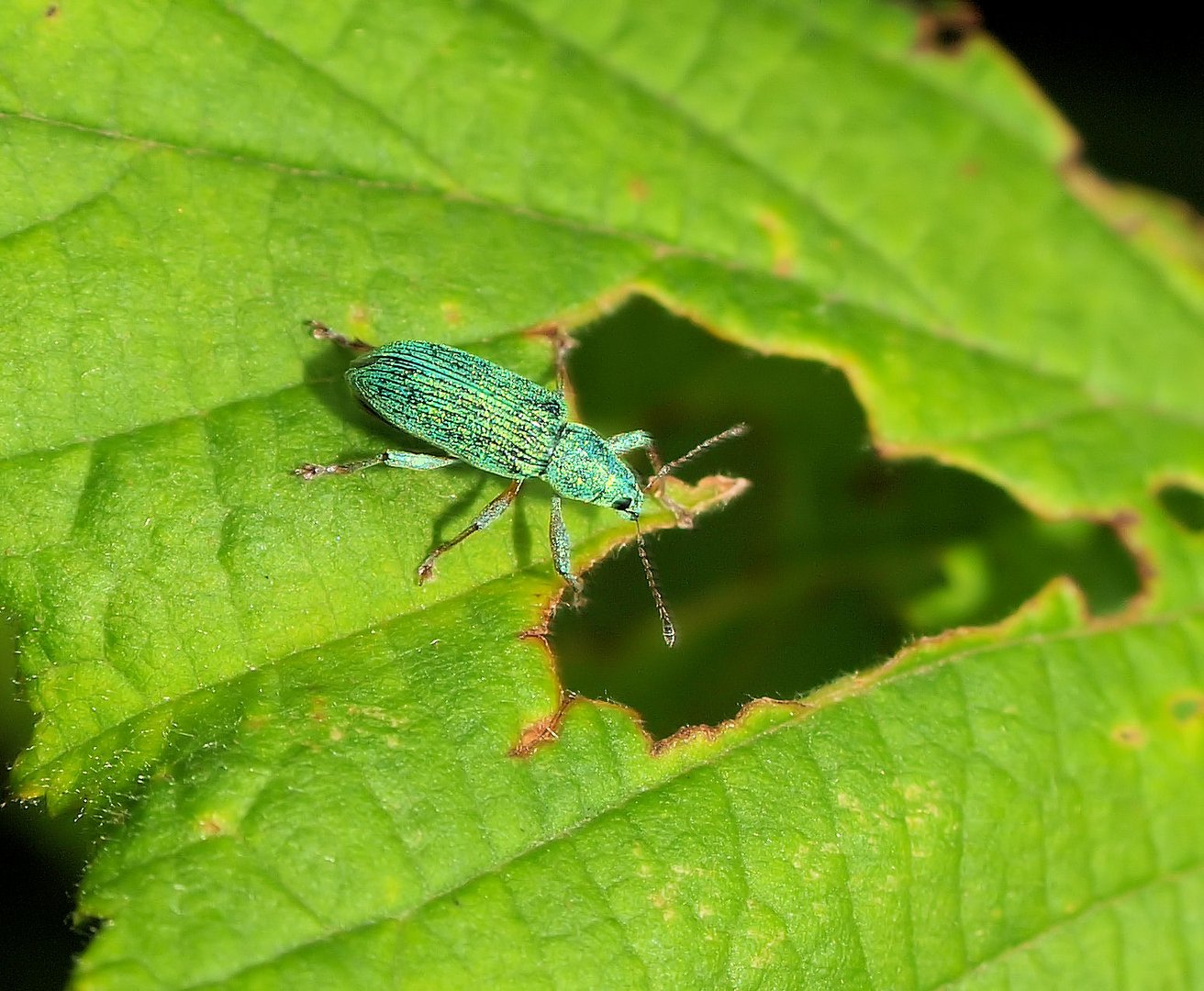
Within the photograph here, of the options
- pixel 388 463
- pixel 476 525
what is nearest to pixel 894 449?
pixel 476 525

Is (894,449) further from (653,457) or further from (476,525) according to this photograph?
(476,525)

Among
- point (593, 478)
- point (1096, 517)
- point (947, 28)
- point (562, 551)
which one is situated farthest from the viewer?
point (947, 28)

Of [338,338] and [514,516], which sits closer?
[338,338]

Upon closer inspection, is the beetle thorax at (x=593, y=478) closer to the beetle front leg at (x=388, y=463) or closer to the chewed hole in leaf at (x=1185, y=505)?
the beetle front leg at (x=388, y=463)

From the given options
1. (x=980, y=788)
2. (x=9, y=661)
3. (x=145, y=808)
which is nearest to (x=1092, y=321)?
(x=980, y=788)

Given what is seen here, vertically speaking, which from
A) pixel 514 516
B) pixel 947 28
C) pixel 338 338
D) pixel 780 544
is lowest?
pixel 780 544

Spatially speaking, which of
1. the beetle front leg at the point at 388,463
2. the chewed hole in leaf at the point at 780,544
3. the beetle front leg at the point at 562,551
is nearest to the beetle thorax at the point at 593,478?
the beetle front leg at the point at 562,551
